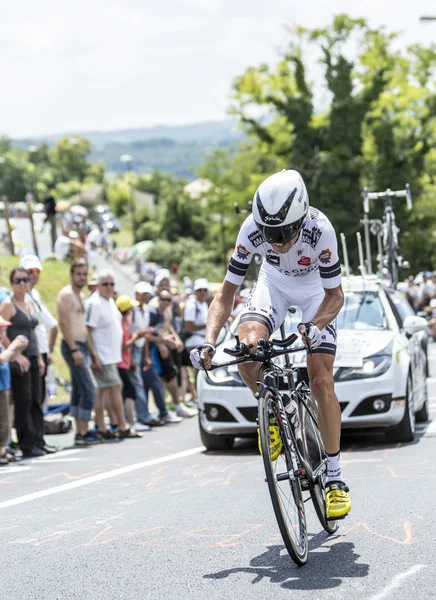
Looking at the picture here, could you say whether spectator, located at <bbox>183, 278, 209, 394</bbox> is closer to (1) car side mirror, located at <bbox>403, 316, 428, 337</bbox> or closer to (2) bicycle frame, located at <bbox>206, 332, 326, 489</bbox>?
(1) car side mirror, located at <bbox>403, 316, 428, 337</bbox>

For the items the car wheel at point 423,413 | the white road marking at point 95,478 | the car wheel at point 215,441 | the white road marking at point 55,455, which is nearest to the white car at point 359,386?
the car wheel at point 215,441

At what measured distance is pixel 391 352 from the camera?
1150cm

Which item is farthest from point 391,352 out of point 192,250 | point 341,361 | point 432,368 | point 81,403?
point 192,250

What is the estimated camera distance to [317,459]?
6551 millimetres

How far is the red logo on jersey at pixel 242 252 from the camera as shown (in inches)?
257

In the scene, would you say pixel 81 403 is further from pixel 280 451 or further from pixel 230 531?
pixel 280 451

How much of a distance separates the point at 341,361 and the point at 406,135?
52.1 meters

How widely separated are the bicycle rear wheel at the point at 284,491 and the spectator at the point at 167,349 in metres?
10.7

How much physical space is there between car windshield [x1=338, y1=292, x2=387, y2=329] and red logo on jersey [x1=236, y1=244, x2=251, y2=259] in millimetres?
5696

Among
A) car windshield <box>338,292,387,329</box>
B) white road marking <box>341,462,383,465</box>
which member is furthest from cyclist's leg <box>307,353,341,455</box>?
car windshield <box>338,292,387,329</box>

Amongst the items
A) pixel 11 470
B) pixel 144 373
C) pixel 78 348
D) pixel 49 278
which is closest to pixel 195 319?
pixel 144 373

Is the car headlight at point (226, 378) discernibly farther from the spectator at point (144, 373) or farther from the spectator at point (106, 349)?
the spectator at point (144, 373)

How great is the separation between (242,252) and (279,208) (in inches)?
25.3

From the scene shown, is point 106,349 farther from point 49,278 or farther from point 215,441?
point 49,278
